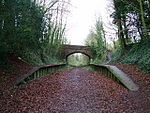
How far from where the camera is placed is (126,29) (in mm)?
14086

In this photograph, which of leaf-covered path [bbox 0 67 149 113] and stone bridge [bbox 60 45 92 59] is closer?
leaf-covered path [bbox 0 67 149 113]

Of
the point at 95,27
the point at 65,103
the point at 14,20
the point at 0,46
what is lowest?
the point at 65,103

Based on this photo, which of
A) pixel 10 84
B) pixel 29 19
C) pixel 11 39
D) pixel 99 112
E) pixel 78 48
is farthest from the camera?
pixel 78 48

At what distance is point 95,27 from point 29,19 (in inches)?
983

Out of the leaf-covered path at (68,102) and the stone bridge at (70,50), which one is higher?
the stone bridge at (70,50)

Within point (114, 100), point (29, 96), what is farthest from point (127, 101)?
point (29, 96)

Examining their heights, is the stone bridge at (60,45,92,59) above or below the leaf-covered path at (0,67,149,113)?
above

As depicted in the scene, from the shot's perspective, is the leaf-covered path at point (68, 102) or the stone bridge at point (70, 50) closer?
the leaf-covered path at point (68, 102)

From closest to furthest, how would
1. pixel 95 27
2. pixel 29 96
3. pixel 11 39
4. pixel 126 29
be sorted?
pixel 29 96, pixel 11 39, pixel 126 29, pixel 95 27

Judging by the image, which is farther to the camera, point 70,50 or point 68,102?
point 70,50

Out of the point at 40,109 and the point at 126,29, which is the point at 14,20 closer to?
the point at 40,109

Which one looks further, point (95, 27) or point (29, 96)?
point (95, 27)

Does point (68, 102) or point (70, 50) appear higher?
point (70, 50)

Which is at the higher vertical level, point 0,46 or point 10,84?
point 0,46
